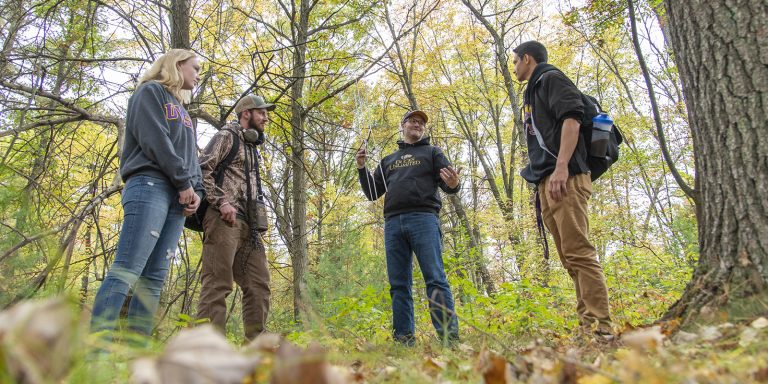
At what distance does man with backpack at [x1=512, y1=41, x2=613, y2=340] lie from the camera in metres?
3.02

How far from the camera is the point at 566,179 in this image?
10.3 feet

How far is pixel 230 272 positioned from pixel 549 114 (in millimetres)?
2655

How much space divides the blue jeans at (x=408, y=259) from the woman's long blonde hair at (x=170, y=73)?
201 centimetres

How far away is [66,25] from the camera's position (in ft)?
16.5

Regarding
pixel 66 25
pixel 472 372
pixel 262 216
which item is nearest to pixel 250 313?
pixel 262 216

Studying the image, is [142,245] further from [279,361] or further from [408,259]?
[279,361]

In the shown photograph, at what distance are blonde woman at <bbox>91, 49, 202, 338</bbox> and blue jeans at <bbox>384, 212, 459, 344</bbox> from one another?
1.72 meters

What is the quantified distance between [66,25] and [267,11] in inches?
233

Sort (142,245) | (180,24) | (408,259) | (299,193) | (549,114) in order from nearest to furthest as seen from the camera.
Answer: (142,245), (549,114), (408,259), (180,24), (299,193)

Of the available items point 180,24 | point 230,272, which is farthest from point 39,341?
point 180,24

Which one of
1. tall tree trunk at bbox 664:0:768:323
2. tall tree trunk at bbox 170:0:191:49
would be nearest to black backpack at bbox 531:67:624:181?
tall tree trunk at bbox 664:0:768:323

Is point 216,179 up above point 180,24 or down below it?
below

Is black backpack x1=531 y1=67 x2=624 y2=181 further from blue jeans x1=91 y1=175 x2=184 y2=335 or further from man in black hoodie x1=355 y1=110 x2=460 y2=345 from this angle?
blue jeans x1=91 y1=175 x2=184 y2=335

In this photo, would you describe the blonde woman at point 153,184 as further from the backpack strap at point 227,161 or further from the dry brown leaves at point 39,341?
the dry brown leaves at point 39,341
